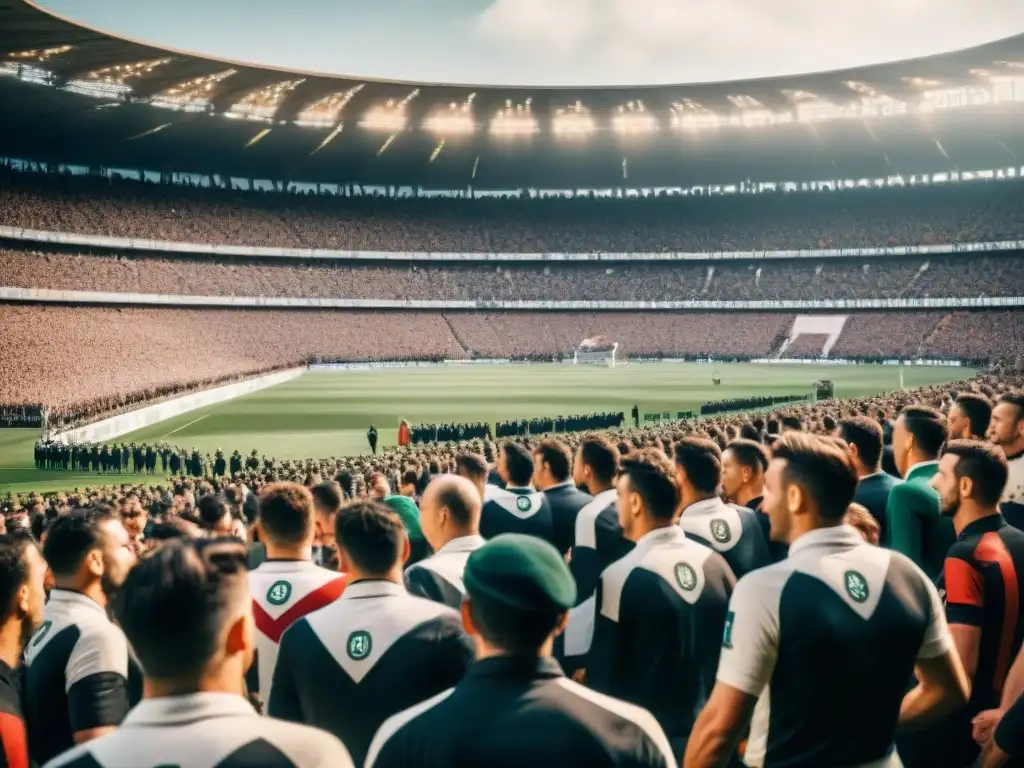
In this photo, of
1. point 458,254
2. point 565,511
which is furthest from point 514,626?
point 458,254

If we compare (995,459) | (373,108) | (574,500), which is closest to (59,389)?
(373,108)

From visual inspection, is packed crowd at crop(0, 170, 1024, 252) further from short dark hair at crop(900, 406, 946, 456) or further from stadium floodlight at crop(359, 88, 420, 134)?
short dark hair at crop(900, 406, 946, 456)

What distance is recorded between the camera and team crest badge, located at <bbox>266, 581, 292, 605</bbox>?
4.77 meters

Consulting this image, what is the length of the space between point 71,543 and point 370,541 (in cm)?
160

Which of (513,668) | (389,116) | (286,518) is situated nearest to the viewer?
(513,668)

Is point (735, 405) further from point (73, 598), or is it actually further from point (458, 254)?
point (458, 254)

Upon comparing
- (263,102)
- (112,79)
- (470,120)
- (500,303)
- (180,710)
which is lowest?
(180,710)

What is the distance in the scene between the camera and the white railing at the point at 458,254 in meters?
66.2

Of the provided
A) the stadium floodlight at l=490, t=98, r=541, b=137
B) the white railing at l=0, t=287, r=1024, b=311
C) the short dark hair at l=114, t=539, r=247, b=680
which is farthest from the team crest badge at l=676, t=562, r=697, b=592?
the white railing at l=0, t=287, r=1024, b=311

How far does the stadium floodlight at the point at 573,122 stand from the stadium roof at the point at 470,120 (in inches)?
Answer: 7.8

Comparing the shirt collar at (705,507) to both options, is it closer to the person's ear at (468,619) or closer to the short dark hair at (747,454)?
the short dark hair at (747,454)

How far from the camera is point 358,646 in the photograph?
12.2ft

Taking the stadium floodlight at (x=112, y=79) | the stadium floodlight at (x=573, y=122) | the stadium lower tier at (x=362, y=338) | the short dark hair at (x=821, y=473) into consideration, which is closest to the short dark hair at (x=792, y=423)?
the short dark hair at (x=821, y=473)

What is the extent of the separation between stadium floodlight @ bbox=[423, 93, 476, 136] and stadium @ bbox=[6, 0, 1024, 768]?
0.56 metres
